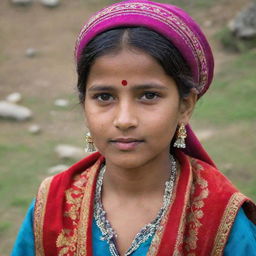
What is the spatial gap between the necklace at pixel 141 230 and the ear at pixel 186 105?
8.7 inches

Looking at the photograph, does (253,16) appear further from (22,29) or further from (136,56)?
(136,56)

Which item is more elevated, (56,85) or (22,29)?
(22,29)

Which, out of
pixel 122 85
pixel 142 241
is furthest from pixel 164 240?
pixel 122 85

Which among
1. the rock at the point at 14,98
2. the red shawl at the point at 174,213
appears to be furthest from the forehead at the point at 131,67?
the rock at the point at 14,98

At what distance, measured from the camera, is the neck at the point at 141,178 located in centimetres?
227

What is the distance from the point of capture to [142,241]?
2.20 m

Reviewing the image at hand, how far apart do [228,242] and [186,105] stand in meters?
0.54

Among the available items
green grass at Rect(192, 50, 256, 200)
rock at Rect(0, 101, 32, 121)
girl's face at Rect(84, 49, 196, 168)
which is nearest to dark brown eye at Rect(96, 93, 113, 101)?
girl's face at Rect(84, 49, 196, 168)

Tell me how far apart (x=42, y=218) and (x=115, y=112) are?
0.56 m

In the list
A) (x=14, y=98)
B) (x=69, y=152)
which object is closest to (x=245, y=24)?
(x=14, y=98)

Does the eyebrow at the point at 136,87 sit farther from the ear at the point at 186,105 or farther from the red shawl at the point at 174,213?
the red shawl at the point at 174,213

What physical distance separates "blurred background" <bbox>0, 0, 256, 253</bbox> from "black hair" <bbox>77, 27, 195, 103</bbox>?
1342 mm

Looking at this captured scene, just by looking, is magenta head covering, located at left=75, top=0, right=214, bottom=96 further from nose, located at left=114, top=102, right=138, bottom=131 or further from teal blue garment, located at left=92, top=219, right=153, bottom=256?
teal blue garment, located at left=92, top=219, right=153, bottom=256

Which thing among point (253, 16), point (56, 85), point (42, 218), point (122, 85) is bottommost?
point (42, 218)
